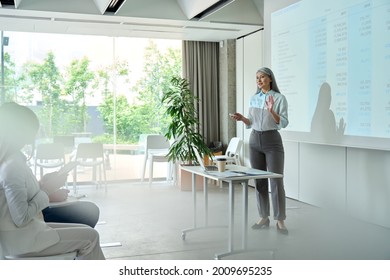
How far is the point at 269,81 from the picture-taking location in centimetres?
414

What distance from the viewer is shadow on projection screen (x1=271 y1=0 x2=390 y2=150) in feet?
12.5

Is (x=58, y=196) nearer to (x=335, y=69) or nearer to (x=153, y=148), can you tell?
(x=335, y=69)

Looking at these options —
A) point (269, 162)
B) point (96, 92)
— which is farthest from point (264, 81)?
point (96, 92)

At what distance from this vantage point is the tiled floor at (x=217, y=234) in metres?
3.49

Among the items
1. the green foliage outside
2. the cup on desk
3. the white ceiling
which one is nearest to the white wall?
the white ceiling

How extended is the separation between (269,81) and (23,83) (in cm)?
443

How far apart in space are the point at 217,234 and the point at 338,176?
163 cm

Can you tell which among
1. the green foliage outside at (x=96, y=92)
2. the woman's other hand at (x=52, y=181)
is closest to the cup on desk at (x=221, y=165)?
the woman's other hand at (x=52, y=181)

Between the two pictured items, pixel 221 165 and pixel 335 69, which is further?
pixel 335 69

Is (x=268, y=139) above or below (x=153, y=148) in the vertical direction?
above

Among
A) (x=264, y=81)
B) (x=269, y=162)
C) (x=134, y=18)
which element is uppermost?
(x=134, y=18)

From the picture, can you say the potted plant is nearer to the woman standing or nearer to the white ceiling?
the white ceiling

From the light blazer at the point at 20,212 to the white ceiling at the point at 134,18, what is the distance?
144 inches

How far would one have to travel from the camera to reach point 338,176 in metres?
4.86
